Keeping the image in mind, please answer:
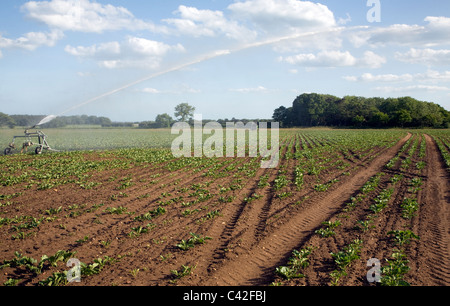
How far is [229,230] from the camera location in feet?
23.0

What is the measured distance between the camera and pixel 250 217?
7.87 meters

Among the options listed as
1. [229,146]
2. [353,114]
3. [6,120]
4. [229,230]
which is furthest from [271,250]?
[353,114]

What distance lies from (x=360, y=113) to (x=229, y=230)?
90306 mm

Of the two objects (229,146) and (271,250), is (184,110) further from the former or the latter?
(271,250)

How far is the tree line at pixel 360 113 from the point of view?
78562 mm

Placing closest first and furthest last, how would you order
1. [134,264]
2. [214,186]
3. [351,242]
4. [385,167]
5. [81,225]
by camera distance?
[134,264] < [351,242] < [81,225] < [214,186] < [385,167]

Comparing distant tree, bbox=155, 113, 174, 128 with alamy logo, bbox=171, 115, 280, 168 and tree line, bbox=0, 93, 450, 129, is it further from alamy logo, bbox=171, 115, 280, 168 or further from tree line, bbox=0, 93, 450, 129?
alamy logo, bbox=171, 115, 280, 168

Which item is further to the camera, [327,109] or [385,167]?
[327,109]

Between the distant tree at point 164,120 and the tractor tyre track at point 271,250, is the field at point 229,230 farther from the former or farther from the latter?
the distant tree at point 164,120
